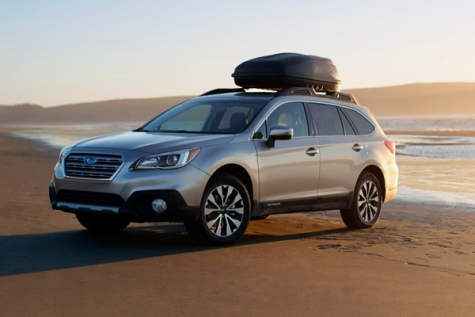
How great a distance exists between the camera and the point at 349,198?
Result: 10969 mm

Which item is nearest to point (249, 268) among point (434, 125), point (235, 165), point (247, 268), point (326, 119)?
point (247, 268)

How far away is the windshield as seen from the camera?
983cm

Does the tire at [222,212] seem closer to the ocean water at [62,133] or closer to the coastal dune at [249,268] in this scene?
the coastal dune at [249,268]

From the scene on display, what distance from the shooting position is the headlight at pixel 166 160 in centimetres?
873

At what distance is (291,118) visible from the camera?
33.7 feet

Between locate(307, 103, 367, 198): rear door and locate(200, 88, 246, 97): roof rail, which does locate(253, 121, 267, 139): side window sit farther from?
locate(200, 88, 246, 97): roof rail

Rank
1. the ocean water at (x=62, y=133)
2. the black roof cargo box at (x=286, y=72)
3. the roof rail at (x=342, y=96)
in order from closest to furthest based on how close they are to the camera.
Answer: the black roof cargo box at (x=286, y=72), the roof rail at (x=342, y=96), the ocean water at (x=62, y=133)

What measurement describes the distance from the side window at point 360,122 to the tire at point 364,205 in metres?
0.59

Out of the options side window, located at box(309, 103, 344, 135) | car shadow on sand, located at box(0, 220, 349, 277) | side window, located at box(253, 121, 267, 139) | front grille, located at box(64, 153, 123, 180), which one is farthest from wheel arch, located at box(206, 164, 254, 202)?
side window, located at box(309, 103, 344, 135)

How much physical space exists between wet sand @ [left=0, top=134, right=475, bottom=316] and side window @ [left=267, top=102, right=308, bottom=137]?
1.28m

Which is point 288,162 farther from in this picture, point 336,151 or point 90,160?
point 90,160

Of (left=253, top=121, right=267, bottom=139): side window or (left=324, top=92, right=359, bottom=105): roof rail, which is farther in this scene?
(left=324, top=92, right=359, bottom=105): roof rail

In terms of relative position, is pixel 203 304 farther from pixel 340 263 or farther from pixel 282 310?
pixel 340 263

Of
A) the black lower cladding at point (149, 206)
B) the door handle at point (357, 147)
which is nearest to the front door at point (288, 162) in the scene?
the door handle at point (357, 147)
